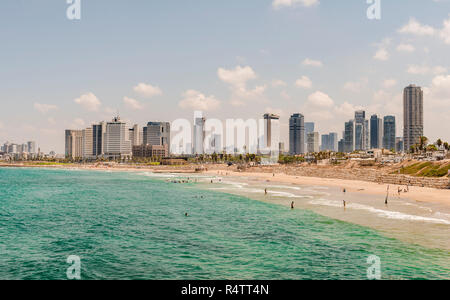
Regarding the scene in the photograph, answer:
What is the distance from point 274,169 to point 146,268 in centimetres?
16800

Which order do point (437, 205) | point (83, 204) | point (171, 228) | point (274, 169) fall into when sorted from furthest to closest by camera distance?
1. point (274, 169)
2. point (83, 204)
3. point (437, 205)
4. point (171, 228)

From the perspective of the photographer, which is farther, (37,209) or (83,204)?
(83,204)

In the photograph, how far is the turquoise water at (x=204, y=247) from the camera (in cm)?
2441

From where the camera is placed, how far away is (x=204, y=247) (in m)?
31.0

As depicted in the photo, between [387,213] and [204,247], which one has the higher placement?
[387,213]

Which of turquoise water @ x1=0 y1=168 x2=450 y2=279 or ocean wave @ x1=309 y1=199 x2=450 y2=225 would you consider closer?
turquoise water @ x1=0 y1=168 x2=450 y2=279

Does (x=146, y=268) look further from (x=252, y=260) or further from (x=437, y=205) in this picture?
(x=437, y=205)

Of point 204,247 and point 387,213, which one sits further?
point 387,213

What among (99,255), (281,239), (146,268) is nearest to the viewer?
(146,268)

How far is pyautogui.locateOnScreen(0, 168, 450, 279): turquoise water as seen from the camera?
2441cm

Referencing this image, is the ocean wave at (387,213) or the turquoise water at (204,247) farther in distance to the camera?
the ocean wave at (387,213)
